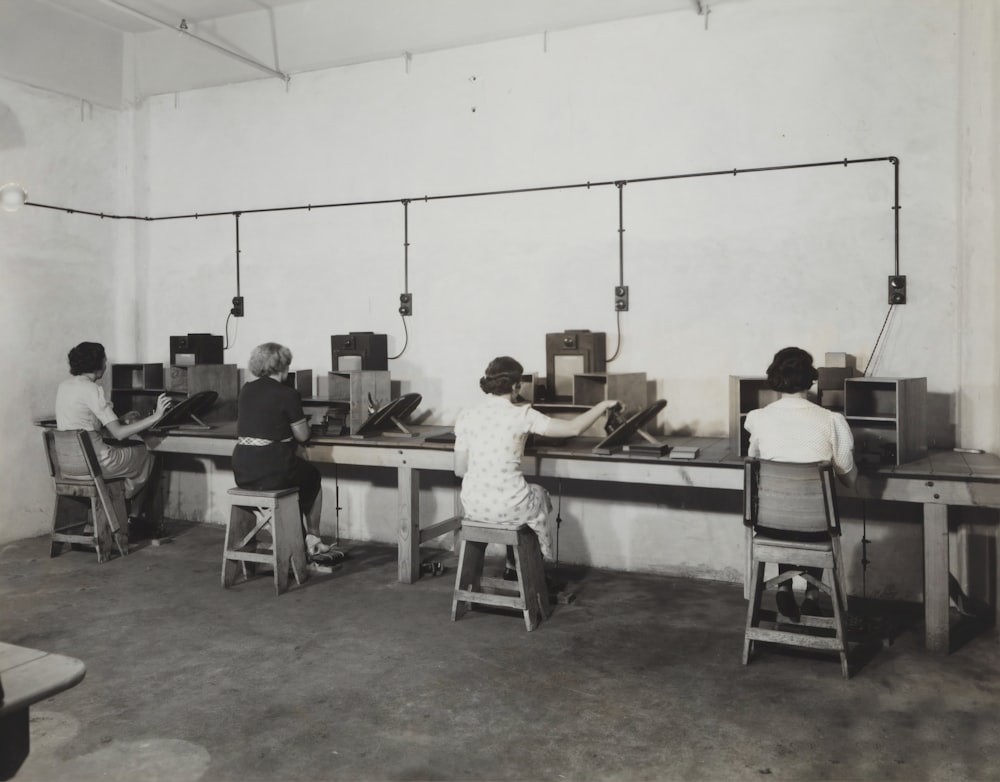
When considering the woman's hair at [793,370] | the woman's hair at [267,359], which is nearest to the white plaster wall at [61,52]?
the woman's hair at [267,359]

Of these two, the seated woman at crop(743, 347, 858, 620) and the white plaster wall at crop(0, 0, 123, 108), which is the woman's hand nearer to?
the white plaster wall at crop(0, 0, 123, 108)

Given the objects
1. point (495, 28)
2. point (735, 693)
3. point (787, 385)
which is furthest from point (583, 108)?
point (735, 693)

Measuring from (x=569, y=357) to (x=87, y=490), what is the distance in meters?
3.28

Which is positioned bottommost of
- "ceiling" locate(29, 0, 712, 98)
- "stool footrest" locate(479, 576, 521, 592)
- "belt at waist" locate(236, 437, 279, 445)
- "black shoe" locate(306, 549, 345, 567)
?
"black shoe" locate(306, 549, 345, 567)

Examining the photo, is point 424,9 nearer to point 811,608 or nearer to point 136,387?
point 136,387

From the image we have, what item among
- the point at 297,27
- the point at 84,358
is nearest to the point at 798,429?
the point at 84,358

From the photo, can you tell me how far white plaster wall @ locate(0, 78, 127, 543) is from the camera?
244 inches

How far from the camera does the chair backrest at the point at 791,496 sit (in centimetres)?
353

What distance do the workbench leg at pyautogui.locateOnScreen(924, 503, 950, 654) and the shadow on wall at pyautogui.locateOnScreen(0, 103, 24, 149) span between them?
6426 millimetres

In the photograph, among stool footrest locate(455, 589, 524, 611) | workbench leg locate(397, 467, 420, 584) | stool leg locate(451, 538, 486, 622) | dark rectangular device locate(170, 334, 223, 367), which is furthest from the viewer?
dark rectangular device locate(170, 334, 223, 367)

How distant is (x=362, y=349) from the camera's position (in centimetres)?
582

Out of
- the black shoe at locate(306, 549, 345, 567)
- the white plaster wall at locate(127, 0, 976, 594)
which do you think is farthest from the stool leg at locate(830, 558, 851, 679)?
the black shoe at locate(306, 549, 345, 567)

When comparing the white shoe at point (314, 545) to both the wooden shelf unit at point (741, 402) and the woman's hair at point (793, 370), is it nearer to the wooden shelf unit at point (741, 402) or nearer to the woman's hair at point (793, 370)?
the wooden shelf unit at point (741, 402)

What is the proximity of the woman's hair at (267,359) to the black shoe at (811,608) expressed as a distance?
126 inches
